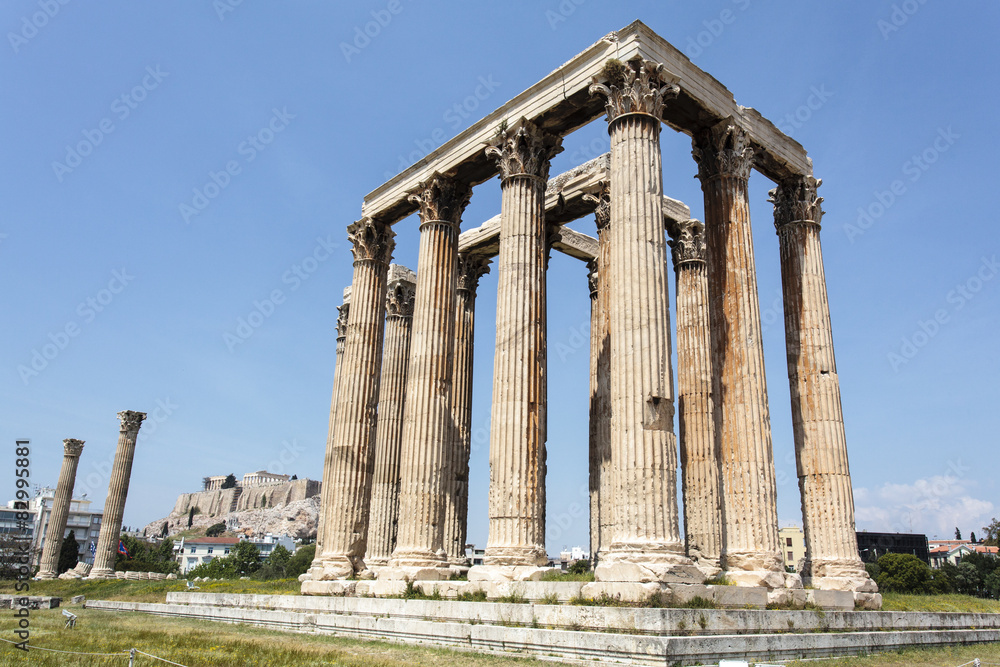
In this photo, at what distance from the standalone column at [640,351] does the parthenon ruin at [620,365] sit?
5cm

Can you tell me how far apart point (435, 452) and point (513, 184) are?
9.03 m

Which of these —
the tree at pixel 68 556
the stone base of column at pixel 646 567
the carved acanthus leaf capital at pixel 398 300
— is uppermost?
the carved acanthus leaf capital at pixel 398 300

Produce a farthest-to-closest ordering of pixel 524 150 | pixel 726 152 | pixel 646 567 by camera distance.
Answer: pixel 524 150 → pixel 726 152 → pixel 646 567

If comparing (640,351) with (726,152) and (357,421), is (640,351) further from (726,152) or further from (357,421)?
(357,421)

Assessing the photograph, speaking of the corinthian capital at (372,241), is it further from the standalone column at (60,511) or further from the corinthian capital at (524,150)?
the standalone column at (60,511)

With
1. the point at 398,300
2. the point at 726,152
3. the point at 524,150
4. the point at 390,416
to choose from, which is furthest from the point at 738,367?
the point at 398,300

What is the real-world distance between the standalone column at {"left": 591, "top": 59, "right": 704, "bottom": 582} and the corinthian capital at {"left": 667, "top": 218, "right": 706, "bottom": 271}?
856cm

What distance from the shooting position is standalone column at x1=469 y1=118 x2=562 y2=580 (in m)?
19.4

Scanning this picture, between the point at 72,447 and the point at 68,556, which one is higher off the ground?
the point at 72,447

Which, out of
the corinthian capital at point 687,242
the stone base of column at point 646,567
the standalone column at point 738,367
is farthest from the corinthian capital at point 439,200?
the stone base of column at point 646,567

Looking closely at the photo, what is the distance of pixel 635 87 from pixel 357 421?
1625cm

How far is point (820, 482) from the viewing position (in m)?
21.7

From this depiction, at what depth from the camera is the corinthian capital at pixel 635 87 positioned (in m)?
19.4

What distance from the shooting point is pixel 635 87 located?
64.0 ft
